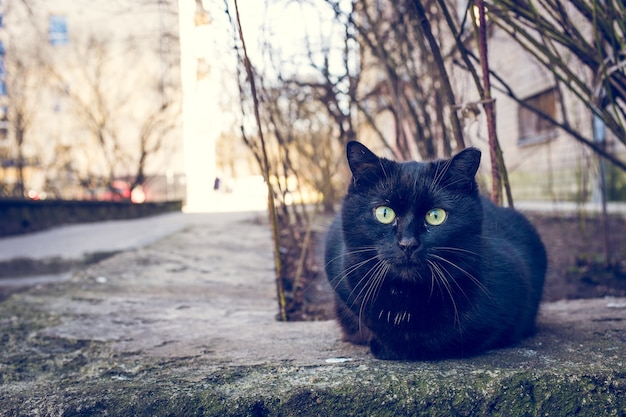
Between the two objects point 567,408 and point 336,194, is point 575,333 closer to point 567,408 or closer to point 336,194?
point 567,408

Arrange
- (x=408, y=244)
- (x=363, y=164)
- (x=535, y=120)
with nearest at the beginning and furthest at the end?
(x=408, y=244) → (x=363, y=164) → (x=535, y=120)

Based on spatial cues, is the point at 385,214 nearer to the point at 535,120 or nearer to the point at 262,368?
the point at 262,368

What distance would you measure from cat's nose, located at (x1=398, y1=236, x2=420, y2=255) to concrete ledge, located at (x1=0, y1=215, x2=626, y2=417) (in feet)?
0.99

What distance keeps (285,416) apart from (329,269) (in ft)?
2.21

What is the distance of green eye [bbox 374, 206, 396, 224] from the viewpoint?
5.08 ft

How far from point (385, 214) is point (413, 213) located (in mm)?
84

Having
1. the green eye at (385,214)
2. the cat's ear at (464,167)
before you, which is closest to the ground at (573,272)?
the green eye at (385,214)

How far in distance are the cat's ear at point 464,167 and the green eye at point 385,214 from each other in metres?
0.21

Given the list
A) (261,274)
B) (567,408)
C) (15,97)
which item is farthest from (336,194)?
(567,408)

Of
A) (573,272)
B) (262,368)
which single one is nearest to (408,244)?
(262,368)

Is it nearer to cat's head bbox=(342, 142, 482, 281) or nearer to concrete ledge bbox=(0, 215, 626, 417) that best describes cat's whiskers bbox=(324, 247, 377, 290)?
cat's head bbox=(342, 142, 482, 281)

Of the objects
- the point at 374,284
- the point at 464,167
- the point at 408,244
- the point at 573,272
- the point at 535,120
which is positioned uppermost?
the point at 535,120

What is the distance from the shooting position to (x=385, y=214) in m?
1.56

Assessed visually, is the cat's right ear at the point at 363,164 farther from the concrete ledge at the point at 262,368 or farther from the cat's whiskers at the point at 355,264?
the concrete ledge at the point at 262,368
